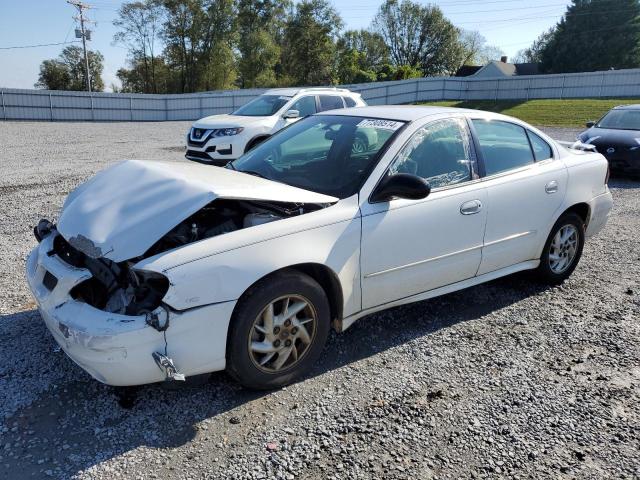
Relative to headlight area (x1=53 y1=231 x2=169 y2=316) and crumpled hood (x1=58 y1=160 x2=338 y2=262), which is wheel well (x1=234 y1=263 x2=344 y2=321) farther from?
headlight area (x1=53 y1=231 x2=169 y2=316)

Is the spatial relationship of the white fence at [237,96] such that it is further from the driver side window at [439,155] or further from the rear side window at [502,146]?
the driver side window at [439,155]

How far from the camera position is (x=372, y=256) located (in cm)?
356

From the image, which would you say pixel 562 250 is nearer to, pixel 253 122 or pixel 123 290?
pixel 123 290

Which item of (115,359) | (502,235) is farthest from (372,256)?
(115,359)

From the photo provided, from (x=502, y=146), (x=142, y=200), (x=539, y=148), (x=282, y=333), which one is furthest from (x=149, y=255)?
(x=539, y=148)

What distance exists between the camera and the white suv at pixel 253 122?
10852 millimetres

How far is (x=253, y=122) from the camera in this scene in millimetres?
11164

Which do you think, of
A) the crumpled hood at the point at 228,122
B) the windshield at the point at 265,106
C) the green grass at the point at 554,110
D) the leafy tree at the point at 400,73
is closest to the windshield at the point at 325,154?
the crumpled hood at the point at 228,122

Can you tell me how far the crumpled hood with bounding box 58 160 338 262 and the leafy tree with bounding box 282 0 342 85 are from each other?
57848mm

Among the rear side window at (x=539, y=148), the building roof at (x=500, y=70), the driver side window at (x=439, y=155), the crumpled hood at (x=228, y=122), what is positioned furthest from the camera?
the building roof at (x=500, y=70)

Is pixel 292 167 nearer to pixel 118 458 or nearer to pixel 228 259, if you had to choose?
pixel 228 259

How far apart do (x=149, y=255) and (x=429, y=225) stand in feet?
6.38

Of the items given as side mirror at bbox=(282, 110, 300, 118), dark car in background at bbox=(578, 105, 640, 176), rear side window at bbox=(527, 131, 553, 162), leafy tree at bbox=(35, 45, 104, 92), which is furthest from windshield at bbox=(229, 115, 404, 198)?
leafy tree at bbox=(35, 45, 104, 92)

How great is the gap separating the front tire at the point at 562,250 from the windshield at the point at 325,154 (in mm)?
1994
